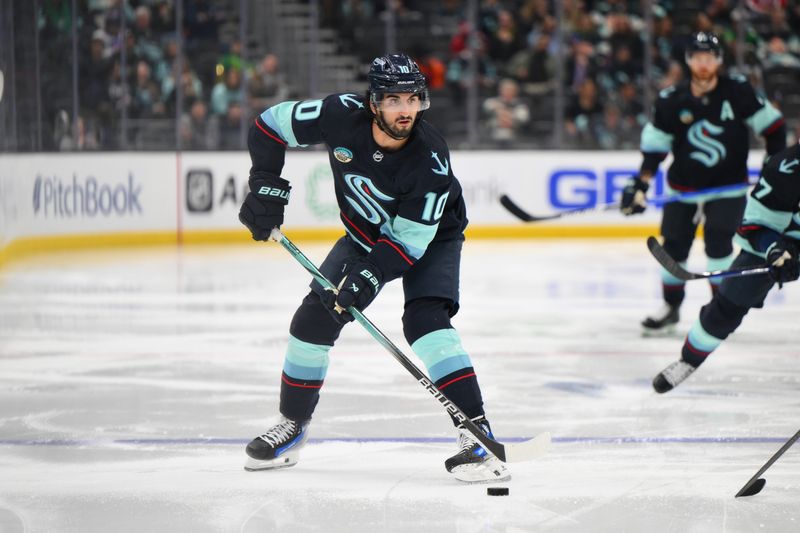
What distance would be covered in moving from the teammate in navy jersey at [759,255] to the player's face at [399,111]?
4.32 feet

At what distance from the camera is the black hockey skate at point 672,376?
14.2 ft

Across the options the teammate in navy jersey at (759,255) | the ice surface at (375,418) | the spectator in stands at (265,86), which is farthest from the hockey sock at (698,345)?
the spectator in stands at (265,86)

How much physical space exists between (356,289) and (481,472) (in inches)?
21.6

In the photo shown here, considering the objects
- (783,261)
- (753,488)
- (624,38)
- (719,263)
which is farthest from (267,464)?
(624,38)

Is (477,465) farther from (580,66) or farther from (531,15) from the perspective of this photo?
(531,15)

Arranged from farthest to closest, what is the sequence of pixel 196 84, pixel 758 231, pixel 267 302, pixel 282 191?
pixel 196 84, pixel 267 302, pixel 758 231, pixel 282 191

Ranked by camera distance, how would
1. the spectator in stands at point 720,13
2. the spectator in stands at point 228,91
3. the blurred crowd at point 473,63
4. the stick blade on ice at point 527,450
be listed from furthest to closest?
the spectator in stands at point 720,13 → the spectator in stands at point 228,91 → the blurred crowd at point 473,63 → the stick blade on ice at point 527,450

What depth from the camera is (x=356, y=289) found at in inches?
121

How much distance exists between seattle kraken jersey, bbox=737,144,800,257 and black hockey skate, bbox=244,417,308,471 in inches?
60.2

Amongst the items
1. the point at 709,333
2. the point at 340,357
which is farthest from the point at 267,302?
the point at 709,333

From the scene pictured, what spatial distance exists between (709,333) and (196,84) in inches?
275

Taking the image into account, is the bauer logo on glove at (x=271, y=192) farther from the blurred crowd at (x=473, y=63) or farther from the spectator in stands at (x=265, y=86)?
the spectator in stands at (x=265, y=86)

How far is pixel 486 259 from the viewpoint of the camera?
9.06 meters

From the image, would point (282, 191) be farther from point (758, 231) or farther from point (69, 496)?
point (758, 231)
